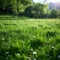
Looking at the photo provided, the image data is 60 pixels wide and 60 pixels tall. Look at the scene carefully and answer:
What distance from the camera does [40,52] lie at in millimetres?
6379

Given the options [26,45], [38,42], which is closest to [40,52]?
[26,45]

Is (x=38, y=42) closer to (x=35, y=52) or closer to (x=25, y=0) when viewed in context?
(x=35, y=52)

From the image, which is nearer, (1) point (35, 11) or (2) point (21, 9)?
(1) point (35, 11)

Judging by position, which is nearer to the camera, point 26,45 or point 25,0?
point 26,45

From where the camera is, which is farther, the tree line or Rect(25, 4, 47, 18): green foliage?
the tree line

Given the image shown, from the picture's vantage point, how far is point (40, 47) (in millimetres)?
6949

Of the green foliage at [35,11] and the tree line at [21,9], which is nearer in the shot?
the green foliage at [35,11]

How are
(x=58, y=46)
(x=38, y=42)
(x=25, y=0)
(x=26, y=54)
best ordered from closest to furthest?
(x=26, y=54), (x=58, y=46), (x=38, y=42), (x=25, y=0)

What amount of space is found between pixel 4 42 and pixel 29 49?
3.72 feet

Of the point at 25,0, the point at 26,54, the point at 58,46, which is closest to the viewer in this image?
the point at 26,54

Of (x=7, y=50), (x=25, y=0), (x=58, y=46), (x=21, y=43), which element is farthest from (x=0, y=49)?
(x=25, y=0)

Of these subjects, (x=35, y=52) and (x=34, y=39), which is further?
(x=34, y=39)

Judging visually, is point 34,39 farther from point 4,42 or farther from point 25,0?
point 25,0

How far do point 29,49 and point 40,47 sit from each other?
593mm
